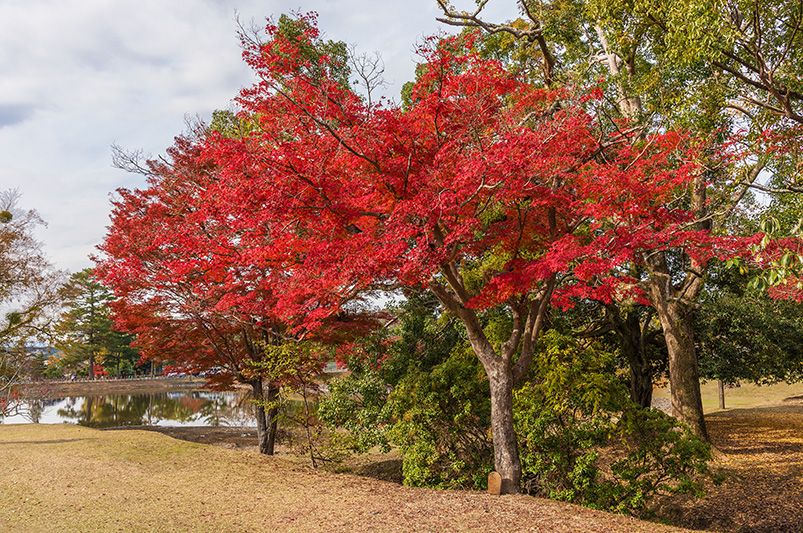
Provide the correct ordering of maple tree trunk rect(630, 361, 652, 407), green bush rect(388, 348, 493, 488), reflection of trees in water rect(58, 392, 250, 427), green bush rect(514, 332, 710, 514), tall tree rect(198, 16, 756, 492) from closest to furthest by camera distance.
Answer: tall tree rect(198, 16, 756, 492) → green bush rect(514, 332, 710, 514) → green bush rect(388, 348, 493, 488) → maple tree trunk rect(630, 361, 652, 407) → reflection of trees in water rect(58, 392, 250, 427)

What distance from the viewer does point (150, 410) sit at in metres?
30.4

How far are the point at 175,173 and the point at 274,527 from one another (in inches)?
407

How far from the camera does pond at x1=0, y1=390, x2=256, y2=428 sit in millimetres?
24188

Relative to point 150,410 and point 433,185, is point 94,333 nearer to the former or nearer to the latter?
point 150,410

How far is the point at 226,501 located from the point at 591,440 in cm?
562

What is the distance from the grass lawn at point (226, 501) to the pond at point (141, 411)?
11.2 m

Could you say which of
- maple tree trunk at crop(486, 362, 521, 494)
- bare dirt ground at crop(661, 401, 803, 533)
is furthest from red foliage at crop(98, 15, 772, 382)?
bare dirt ground at crop(661, 401, 803, 533)

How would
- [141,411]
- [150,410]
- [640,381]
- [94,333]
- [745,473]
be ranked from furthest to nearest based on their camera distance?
[94,333]
[150,410]
[141,411]
[640,381]
[745,473]

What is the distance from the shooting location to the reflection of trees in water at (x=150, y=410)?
2545 centimetres

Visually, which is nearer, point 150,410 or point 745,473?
point 745,473

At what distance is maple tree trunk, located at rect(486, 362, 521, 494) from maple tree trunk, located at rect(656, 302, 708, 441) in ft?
17.9

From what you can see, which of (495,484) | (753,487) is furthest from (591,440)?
(753,487)

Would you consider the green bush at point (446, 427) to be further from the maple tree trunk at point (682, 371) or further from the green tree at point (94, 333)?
the green tree at point (94, 333)

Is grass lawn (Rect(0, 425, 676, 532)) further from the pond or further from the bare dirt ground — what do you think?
the pond
